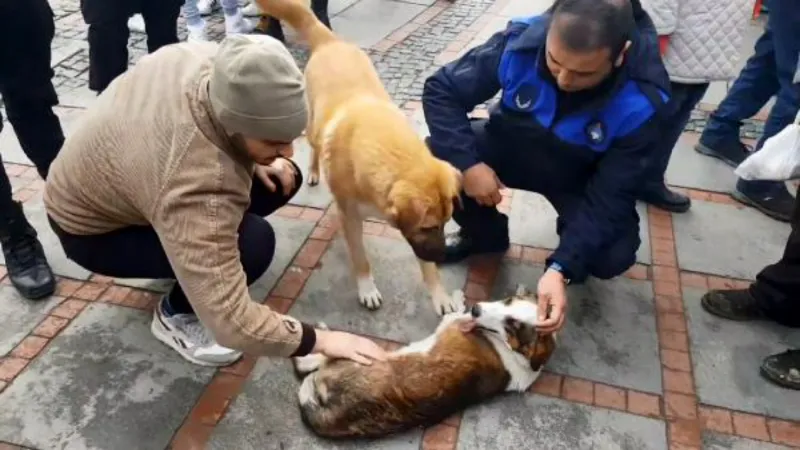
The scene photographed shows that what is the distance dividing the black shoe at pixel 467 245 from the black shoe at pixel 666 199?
1.11 meters

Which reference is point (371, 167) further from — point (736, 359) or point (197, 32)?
point (197, 32)

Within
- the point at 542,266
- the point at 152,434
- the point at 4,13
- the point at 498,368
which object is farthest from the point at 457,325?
the point at 4,13

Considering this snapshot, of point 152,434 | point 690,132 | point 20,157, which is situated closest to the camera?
point 152,434

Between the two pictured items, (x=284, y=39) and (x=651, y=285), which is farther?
(x=284, y=39)

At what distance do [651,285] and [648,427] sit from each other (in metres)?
1.00

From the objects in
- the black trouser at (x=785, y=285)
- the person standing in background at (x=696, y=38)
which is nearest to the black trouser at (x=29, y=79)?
the person standing in background at (x=696, y=38)

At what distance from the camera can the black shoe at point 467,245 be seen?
3779mm

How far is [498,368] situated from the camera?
2904 mm

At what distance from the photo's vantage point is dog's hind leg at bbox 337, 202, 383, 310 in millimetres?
3398

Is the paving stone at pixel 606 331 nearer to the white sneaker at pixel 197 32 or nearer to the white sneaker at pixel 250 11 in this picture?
the white sneaker at pixel 197 32

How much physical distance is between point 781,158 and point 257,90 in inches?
96.9

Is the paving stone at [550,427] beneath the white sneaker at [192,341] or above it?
beneath

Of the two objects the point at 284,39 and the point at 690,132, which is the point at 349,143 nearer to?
the point at 690,132

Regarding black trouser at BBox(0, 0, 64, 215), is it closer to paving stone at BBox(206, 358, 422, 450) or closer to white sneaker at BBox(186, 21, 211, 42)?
paving stone at BBox(206, 358, 422, 450)
